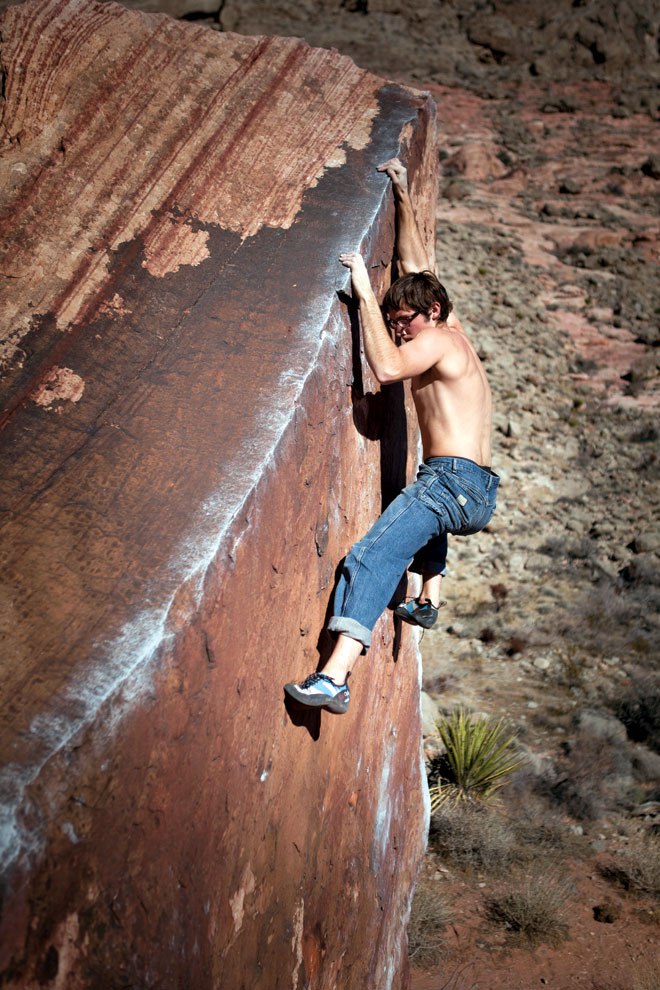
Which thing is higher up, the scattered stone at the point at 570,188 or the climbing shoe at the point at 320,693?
the climbing shoe at the point at 320,693

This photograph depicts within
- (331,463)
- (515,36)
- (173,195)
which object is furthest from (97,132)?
(515,36)

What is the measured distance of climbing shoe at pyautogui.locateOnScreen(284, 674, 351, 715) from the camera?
2248 mm

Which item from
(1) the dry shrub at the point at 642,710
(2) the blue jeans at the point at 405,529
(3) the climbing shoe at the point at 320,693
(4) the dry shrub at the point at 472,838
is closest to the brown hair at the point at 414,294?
(2) the blue jeans at the point at 405,529

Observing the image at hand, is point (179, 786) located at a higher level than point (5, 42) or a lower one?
lower

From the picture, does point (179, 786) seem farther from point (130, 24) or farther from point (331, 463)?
point (130, 24)

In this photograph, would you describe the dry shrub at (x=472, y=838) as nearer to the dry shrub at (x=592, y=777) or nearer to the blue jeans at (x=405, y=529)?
the dry shrub at (x=592, y=777)

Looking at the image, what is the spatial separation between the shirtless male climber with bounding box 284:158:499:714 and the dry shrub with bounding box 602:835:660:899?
9.09ft

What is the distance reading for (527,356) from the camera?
11.2 meters

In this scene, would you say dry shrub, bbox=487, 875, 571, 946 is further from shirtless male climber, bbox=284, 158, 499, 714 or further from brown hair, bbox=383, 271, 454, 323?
brown hair, bbox=383, 271, 454, 323

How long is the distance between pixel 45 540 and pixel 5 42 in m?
2.16

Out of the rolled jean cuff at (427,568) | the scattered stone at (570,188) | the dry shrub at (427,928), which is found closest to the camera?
the rolled jean cuff at (427,568)

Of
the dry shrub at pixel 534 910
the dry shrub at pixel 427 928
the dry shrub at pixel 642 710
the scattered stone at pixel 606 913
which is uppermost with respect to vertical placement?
the dry shrub at pixel 427 928

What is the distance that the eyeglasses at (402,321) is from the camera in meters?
2.90

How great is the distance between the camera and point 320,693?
228 centimetres
